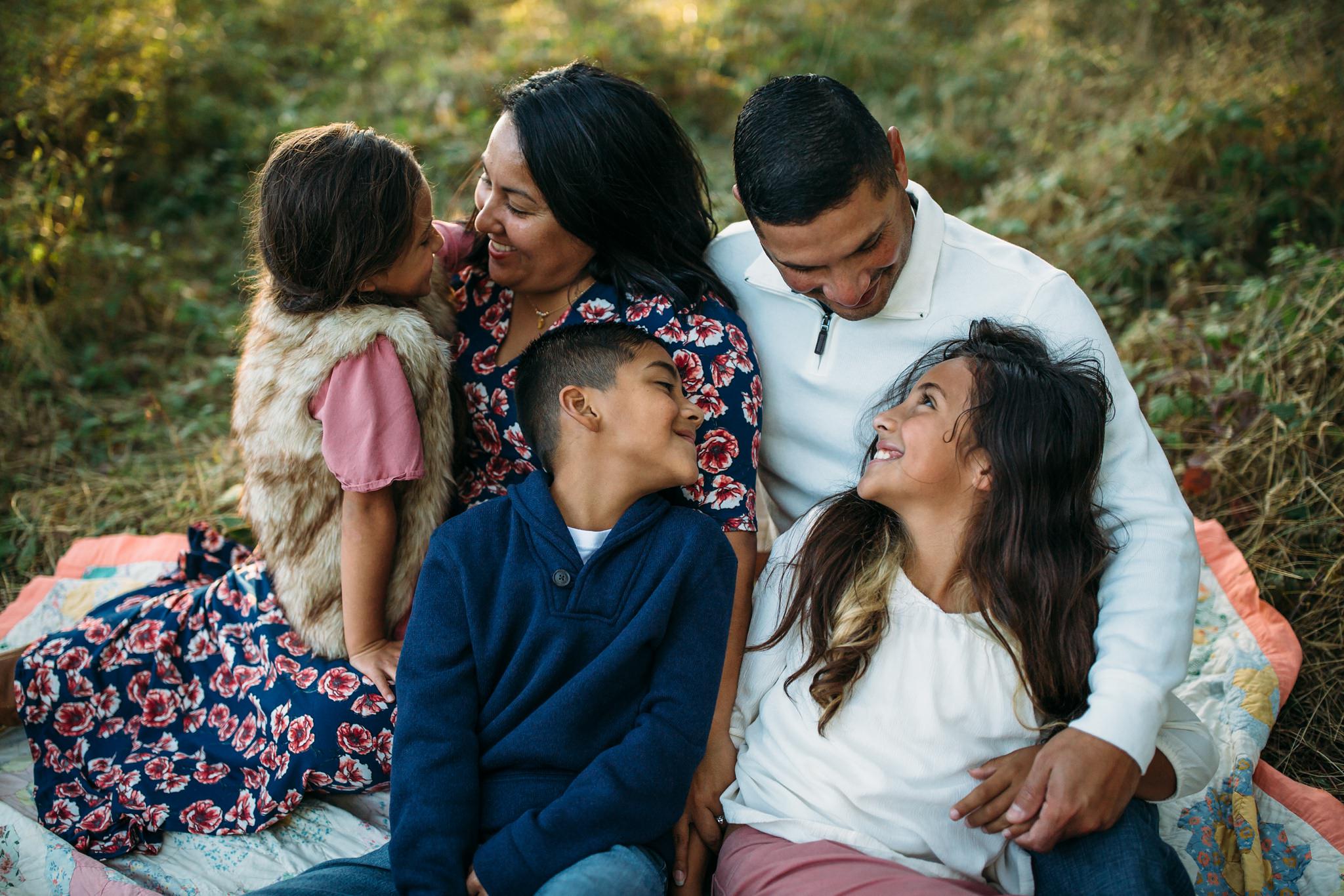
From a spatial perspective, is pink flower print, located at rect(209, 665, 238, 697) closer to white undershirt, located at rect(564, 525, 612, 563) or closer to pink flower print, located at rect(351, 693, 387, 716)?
pink flower print, located at rect(351, 693, 387, 716)

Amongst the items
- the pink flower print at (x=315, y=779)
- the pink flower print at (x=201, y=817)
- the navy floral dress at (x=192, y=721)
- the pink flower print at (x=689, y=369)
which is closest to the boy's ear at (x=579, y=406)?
the pink flower print at (x=689, y=369)

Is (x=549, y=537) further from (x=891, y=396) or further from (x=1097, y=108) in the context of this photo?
(x=1097, y=108)

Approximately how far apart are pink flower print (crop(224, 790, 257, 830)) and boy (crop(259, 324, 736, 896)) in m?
0.42

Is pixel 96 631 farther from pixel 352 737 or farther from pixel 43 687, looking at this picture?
pixel 352 737

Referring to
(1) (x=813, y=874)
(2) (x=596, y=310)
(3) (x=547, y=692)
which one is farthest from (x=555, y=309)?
(1) (x=813, y=874)

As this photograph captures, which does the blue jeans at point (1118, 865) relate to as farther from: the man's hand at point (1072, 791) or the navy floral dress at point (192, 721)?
the navy floral dress at point (192, 721)

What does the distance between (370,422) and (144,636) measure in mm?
877

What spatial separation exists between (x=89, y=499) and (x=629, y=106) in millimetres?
2648

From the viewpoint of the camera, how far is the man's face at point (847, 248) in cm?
206

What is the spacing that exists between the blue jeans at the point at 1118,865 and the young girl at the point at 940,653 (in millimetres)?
25

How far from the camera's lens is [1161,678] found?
1874mm

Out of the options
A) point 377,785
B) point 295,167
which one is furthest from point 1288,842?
point 295,167

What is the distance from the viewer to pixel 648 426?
2020mm

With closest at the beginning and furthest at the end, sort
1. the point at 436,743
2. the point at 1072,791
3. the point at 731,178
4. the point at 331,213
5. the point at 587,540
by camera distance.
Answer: the point at 1072,791
the point at 436,743
the point at 587,540
the point at 331,213
the point at 731,178
